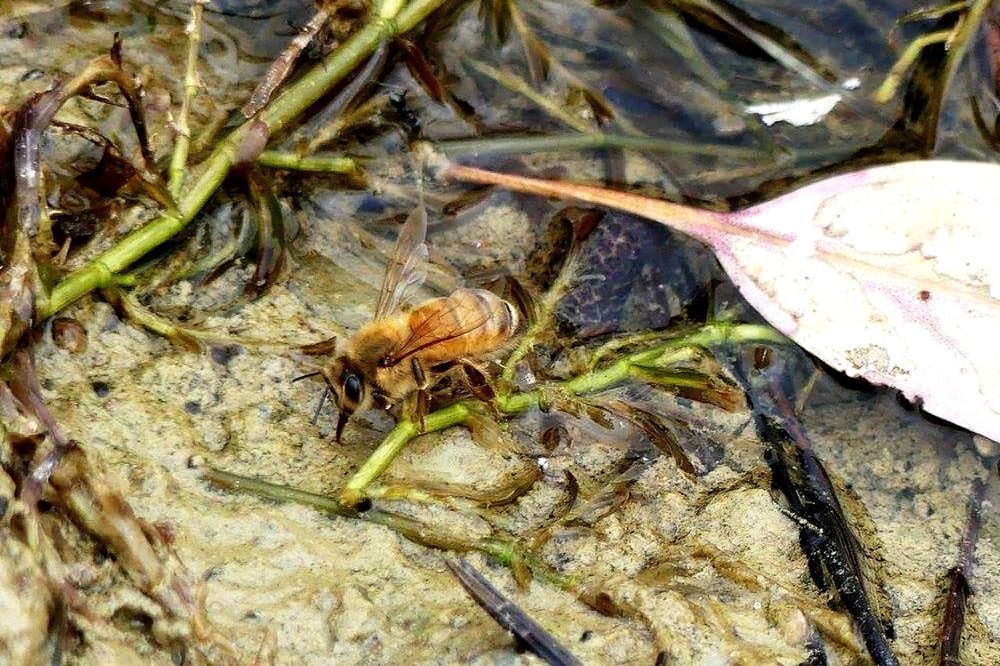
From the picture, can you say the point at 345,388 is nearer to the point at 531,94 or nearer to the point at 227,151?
the point at 227,151

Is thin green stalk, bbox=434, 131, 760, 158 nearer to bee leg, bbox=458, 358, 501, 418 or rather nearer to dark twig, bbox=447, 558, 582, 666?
bee leg, bbox=458, 358, 501, 418

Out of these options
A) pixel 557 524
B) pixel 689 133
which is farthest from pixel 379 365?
pixel 689 133

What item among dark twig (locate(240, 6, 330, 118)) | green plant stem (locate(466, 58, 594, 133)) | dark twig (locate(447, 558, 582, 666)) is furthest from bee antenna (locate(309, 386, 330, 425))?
green plant stem (locate(466, 58, 594, 133))

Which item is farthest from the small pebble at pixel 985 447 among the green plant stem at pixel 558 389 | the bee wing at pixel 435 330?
the bee wing at pixel 435 330

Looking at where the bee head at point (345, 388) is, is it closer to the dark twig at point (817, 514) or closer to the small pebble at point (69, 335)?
the small pebble at point (69, 335)

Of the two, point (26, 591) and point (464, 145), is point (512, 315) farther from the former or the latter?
point (26, 591)

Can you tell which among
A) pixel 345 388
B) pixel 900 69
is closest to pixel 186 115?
pixel 345 388
